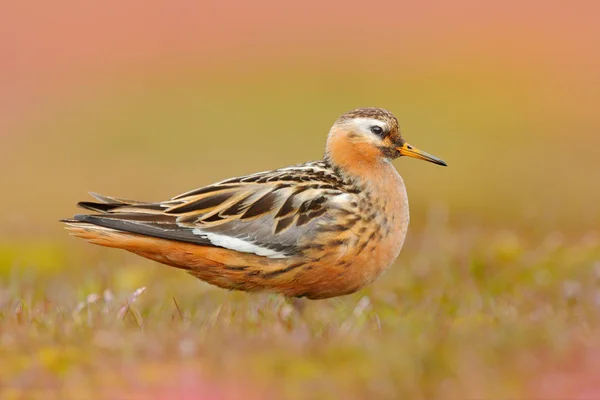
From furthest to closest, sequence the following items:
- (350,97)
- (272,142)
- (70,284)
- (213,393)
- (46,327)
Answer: (350,97) → (272,142) → (70,284) → (46,327) → (213,393)

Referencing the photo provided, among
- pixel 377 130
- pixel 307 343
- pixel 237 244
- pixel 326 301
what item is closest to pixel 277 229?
pixel 237 244

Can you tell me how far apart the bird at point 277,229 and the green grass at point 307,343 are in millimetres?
282

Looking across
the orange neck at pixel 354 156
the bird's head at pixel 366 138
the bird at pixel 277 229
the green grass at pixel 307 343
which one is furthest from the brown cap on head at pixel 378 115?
the green grass at pixel 307 343

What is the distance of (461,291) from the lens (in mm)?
9922

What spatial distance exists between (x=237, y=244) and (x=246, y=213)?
43 centimetres

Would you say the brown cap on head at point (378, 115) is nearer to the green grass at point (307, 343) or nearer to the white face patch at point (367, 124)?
the white face patch at point (367, 124)

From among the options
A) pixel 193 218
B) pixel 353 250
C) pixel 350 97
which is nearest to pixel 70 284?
pixel 193 218

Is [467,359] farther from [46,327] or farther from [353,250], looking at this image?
[46,327]

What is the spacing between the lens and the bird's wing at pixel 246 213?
876 centimetres

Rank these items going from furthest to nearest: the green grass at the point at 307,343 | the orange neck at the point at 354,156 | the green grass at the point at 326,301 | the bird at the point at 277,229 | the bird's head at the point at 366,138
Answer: the bird's head at the point at 366,138 < the orange neck at the point at 354,156 < the bird at the point at 277,229 < the green grass at the point at 326,301 < the green grass at the point at 307,343

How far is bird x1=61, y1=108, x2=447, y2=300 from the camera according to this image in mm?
Result: 8664

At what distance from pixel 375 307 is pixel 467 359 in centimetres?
306

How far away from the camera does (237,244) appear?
28.7 feet

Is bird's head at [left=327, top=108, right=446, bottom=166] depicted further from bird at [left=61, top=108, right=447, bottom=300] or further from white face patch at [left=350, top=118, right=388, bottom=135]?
bird at [left=61, top=108, right=447, bottom=300]
